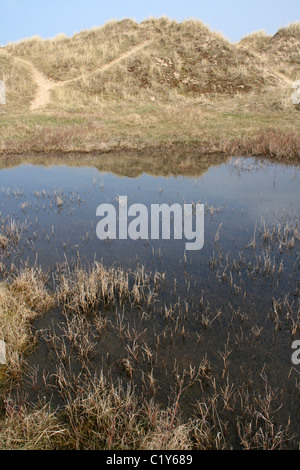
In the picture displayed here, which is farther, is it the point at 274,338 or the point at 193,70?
the point at 193,70

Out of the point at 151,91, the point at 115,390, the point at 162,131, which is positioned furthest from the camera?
the point at 151,91

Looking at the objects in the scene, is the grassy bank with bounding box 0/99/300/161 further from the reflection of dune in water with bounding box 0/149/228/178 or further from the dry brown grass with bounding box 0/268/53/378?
the dry brown grass with bounding box 0/268/53/378

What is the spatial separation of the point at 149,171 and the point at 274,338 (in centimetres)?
1153

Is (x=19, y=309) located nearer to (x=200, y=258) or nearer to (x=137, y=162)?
(x=200, y=258)

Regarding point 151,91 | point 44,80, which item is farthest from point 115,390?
point 44,80

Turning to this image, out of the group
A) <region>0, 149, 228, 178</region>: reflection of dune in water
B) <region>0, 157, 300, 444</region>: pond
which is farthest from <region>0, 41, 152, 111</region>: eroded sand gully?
<region>0, 157, 300, 444</region>: pond

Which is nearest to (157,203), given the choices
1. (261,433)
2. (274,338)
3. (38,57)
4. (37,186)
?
(37,186)

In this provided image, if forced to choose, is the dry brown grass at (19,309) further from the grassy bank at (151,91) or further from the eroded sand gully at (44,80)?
the eroded sand gully at (44,80)

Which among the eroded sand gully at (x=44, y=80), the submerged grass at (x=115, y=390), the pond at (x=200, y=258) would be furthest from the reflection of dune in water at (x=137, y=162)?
the eroded sand gully at (x=44, y=80)

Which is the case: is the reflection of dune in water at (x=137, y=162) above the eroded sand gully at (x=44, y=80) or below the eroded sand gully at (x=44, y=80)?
below

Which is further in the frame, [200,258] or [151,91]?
[151,91]

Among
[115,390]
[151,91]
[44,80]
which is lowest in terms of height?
[115,390]
